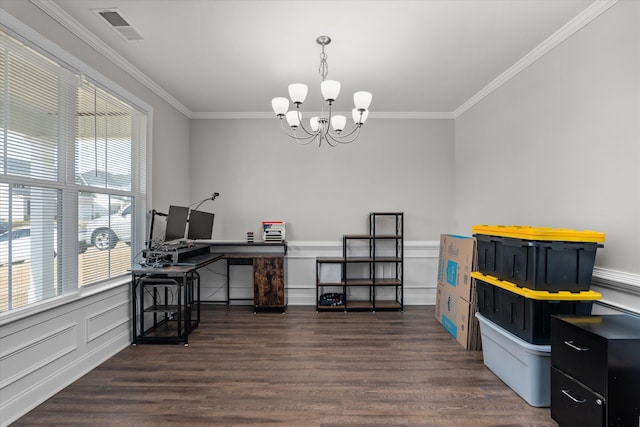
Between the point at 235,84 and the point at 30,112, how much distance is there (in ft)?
6.49

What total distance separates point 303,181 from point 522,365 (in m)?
3.42

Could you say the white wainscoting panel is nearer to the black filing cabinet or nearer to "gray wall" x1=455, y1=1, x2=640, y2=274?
the black filing cabinet

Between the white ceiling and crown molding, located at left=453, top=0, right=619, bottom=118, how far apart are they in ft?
0.04

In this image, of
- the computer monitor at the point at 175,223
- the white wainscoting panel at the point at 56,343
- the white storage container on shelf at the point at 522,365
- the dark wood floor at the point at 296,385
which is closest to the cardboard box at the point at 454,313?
the dark wood floor at the point at 296,385

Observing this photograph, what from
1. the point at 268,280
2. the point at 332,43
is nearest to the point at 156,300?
the point at 268,280

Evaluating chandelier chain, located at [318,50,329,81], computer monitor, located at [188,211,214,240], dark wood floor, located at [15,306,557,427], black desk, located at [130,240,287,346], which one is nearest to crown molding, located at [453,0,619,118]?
chandelier chain, located at [318,50,329,81]

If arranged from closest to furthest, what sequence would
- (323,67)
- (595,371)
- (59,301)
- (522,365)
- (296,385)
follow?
(595,371) → (522,365) → (59,301) → (296,385) → (323,67)

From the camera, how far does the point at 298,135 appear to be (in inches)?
194

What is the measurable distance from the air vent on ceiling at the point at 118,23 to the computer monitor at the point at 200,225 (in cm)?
195

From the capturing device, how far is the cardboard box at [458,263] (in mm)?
3365

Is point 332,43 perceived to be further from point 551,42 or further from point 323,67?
point 551,42

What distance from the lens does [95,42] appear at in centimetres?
282

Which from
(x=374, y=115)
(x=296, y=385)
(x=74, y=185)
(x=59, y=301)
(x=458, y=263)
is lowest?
(x=296, y=385)

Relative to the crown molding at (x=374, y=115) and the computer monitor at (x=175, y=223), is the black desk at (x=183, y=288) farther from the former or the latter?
the crown molding at (x=374, y=115)
